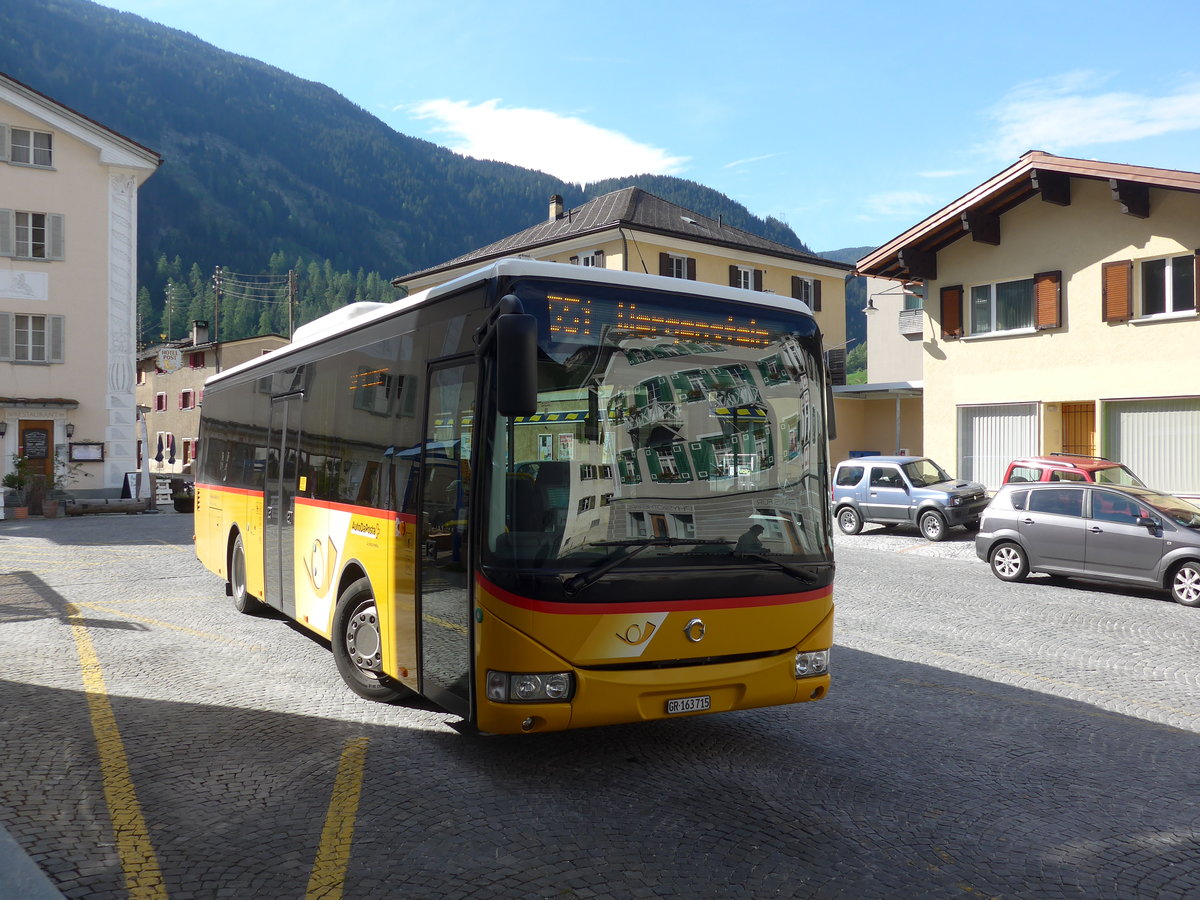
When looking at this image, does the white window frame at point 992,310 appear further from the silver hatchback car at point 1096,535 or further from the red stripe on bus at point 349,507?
the red stripe on bus at point 349,507

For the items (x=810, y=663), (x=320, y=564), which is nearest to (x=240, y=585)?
(x=320, y=564)

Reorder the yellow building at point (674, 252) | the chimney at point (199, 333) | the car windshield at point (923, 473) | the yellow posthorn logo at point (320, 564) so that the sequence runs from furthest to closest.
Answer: the chimney at point (199, 333) → the yellow building at point (674, 252) → the car windshield at point (923, 473) → the yellow posthorn logo at point (320, 564)

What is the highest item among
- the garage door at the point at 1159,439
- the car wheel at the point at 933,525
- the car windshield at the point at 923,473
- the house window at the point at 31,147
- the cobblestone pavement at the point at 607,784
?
the house window at the point at 31,147

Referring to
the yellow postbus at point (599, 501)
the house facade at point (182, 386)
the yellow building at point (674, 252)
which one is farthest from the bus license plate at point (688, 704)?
the house facade at point (182, 386)

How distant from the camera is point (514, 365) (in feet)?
15.9

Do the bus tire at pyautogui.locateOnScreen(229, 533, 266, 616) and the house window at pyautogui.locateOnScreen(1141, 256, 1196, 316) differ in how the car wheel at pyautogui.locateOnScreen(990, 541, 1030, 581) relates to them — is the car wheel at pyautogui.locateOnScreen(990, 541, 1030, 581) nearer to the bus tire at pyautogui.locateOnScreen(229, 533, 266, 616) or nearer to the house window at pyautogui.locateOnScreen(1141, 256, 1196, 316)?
the house window at pyautogui.locateOnScreen(1141, 256, 1196, 316)

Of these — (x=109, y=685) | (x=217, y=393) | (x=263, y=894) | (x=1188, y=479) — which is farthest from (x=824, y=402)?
(x=1188, y=479)

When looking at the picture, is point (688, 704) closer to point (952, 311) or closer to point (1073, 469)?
point (1073, 469)

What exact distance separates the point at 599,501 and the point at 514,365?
2.79ft

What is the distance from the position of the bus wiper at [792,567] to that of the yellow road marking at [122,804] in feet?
10.5

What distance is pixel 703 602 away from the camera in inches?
209

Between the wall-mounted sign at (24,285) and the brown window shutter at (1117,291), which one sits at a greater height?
the wall-mounted sign at (24,285)

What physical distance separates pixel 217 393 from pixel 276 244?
548ft

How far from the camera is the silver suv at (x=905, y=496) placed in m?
20.8
